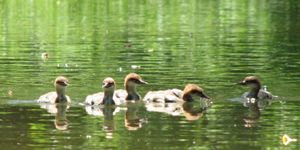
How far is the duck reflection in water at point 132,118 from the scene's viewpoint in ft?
64.6

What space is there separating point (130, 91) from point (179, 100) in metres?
1.17

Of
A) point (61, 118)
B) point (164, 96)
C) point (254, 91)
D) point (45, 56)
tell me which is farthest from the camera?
point (45, 56)

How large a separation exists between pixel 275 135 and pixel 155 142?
227cm

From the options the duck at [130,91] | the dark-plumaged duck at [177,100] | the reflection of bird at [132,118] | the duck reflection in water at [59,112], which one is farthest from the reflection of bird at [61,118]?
the dark-plumaged duck at [177,100]

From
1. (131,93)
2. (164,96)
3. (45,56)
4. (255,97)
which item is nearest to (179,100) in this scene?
(164,96)

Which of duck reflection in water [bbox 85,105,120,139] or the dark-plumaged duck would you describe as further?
the dark-plumaged duck

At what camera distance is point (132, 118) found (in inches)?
825

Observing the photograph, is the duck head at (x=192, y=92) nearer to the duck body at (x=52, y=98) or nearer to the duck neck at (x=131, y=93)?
the duck neck at (x=131, y=93)

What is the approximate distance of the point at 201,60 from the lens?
31031mm

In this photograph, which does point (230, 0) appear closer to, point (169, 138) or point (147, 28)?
point (147, 28)

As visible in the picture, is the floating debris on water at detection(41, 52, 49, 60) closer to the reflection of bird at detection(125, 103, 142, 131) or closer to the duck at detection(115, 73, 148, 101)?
the duck at detection(115, 73, 148, 101)

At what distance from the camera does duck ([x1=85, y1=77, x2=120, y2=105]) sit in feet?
74.5

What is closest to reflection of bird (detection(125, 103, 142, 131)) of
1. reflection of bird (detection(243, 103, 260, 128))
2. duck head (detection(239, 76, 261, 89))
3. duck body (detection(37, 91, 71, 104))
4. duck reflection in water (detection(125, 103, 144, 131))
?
duck reflection in water (detection(125, 103, 144, 131))

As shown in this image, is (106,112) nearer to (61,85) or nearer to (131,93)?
(61,85)
